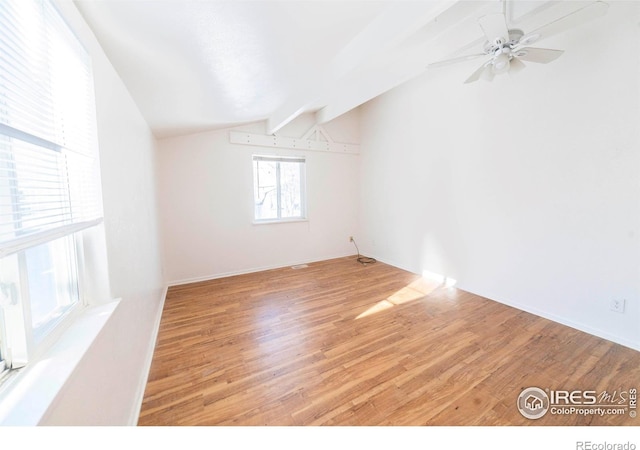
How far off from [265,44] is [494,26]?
1522mm

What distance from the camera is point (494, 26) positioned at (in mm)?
1637

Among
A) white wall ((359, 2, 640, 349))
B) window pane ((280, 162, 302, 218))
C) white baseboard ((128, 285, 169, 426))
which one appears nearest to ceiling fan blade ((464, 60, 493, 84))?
white wall ((359, 2, 640, 349))

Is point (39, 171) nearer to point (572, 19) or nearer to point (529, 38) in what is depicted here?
point (529, 38)

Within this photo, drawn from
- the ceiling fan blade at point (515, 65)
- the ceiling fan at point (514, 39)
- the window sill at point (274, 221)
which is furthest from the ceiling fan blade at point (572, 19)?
the window sill at point (274, 221)

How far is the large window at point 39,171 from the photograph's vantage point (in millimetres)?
681

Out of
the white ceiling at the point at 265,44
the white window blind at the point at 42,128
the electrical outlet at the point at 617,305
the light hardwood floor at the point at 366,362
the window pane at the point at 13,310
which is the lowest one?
the light hardwood floor at the point at 366,362

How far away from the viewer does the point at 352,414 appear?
140cm

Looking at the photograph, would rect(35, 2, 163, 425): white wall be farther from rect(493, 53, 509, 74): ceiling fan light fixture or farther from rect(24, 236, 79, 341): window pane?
rect(493, 53, 509, 74): ceiling fan light fixture

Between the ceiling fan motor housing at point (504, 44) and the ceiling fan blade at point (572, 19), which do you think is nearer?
the ceiling fan blade at point (572, 19)

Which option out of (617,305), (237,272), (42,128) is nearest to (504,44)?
(617,305)

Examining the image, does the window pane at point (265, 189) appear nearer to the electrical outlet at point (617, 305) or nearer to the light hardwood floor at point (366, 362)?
the light hardwood floor at point (366, 362)

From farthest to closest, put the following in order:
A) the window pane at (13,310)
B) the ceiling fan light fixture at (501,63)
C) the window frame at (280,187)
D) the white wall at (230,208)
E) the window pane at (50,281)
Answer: the window frame at (280,187), the white wall at (230,208), the ceiling fan light fixture at (501,63), the window pane at (50,281), the window pane at (13,310)

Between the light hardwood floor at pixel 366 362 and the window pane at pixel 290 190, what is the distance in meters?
1.85

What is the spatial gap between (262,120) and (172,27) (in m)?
2.66
